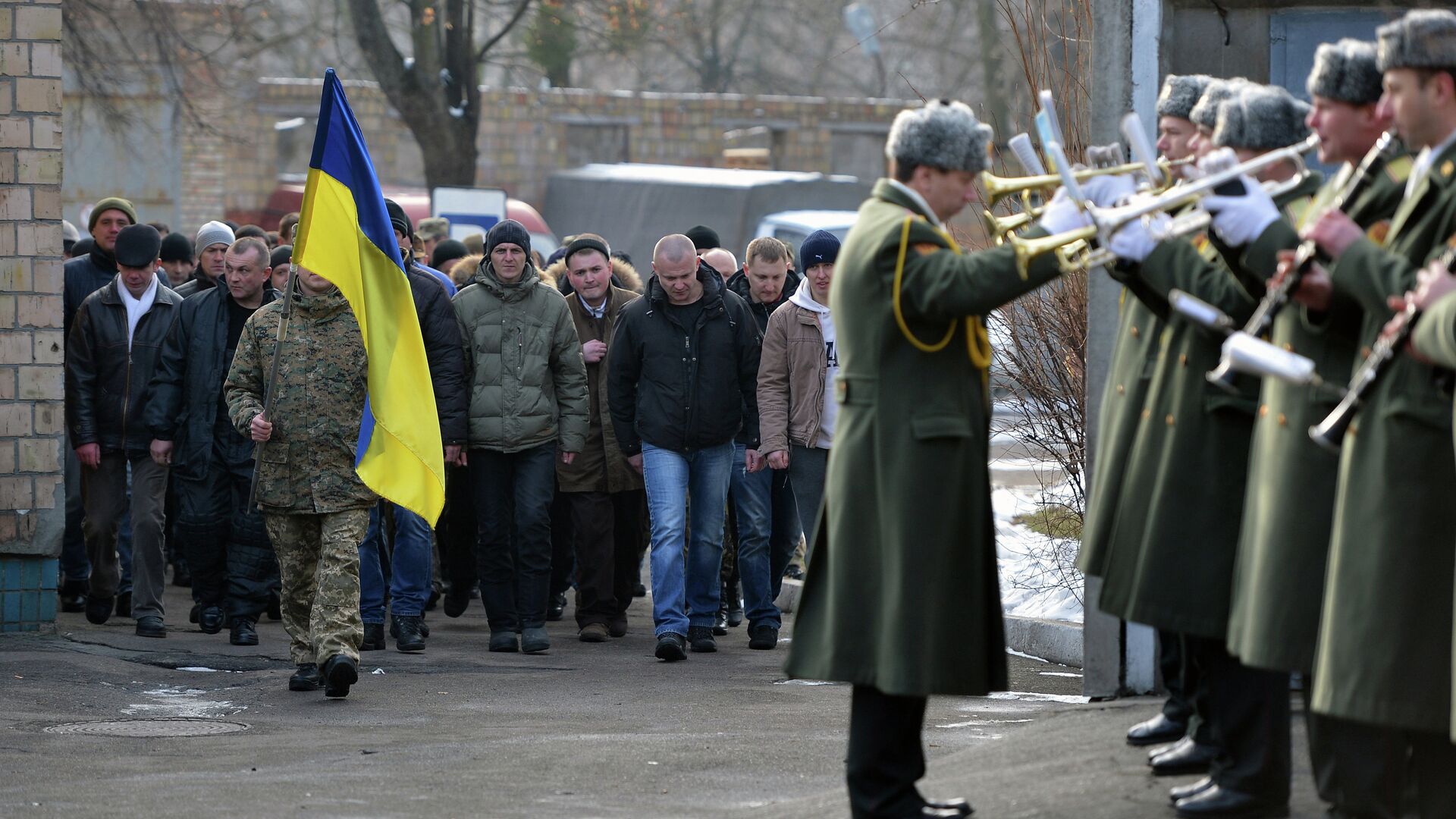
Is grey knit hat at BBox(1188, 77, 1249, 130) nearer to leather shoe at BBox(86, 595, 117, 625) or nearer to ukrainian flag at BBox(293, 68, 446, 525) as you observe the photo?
ukrainian flag at BBox(293, 68, 446, 525)

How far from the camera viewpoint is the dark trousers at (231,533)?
10.7 metres

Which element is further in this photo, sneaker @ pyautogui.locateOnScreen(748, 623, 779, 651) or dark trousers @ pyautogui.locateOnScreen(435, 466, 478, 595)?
dark trousers @ pyautogui.locateOnScreen(435, 466, 478, 595)

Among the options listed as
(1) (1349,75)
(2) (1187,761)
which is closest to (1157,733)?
(2) (1187,761)

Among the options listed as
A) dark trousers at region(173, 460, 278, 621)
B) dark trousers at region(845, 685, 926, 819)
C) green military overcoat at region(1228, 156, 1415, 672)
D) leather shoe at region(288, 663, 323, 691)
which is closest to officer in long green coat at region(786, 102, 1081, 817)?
dark trousers at region(845, 685, 926, 819)

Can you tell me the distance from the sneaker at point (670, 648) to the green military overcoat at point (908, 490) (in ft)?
15.4

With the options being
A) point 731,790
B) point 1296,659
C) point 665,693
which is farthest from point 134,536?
point 1296,659

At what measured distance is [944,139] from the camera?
5.58 metres

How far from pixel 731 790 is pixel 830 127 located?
35188 millimetres

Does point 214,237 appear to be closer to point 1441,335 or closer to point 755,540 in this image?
point 755,540

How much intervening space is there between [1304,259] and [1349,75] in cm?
49

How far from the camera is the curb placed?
1037cm

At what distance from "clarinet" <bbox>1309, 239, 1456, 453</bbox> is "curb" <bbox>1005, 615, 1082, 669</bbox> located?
18.5 feet

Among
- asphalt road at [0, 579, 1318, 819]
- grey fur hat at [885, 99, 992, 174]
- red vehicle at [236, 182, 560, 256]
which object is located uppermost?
red vehicle at [236, 182, 560, 256]

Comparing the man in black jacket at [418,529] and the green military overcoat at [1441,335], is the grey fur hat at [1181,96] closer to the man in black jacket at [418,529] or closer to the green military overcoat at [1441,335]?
the green military overcoat at [1441,335]
